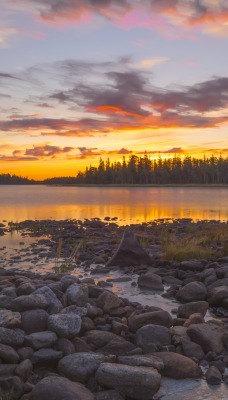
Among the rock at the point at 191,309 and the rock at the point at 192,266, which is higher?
the rock at the point at 192,266

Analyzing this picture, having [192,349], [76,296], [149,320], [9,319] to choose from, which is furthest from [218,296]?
[9,319]

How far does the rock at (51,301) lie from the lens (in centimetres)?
775

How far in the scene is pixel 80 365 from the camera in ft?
20.5

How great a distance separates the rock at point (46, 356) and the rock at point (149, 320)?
1.80 meters

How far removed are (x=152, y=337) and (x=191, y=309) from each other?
2.02 m

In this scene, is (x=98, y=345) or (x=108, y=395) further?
(x=98, y=345)

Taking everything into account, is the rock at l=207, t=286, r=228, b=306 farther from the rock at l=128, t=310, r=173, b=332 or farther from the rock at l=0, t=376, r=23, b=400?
the rock at l=0, t=376, r=23, b=400

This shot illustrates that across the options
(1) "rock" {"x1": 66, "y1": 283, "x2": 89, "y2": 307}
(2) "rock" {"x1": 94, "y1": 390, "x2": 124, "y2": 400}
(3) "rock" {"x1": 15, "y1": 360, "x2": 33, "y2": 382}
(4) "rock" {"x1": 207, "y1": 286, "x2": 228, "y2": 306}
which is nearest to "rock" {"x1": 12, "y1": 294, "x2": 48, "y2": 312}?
(1) "rock" {"x1": 66, "y1": 283, "x2": 89, "y2": 307}

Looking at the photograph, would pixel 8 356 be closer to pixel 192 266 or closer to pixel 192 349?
pixel 192 349

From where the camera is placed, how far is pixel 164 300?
10.5 meters

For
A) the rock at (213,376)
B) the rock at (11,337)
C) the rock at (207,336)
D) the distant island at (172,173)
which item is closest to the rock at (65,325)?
the rock at (11,337)

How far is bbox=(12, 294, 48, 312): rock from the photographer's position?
7660mm

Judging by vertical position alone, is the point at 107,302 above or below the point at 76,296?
below

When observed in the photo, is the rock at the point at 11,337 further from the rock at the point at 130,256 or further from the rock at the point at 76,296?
the rock at the point at 130,256
